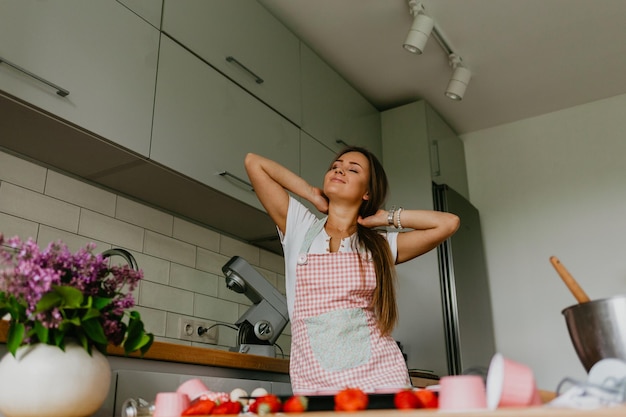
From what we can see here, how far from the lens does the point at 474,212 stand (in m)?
3.68

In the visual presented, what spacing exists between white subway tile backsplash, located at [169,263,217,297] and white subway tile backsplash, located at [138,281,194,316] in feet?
0.09

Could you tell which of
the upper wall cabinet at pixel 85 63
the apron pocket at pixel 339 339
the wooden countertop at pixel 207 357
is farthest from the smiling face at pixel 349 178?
the upper wall cabinet at pixel 85 63

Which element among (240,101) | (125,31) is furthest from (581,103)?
(125,31)

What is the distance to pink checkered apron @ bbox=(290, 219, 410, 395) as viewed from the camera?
4.68 feet

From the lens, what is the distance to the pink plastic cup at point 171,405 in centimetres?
70

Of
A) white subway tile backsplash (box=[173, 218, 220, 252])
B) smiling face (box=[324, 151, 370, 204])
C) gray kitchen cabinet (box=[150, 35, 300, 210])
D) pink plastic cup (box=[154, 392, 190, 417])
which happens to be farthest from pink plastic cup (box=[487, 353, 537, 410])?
white subway tile backsplash (box=[173, 218, 220, 252])

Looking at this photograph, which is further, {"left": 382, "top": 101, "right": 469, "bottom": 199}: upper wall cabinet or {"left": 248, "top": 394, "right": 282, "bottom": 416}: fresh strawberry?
{"left": 382, "top": 101, "right": 469, "bottom": 199}: upper wall cabinet

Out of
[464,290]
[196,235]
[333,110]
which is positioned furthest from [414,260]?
[196,235]

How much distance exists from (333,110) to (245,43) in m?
0.74

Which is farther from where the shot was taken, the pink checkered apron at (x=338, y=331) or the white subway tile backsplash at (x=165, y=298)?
the white subway tile backsplash at (x=165, y=298)

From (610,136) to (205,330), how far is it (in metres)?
2.60

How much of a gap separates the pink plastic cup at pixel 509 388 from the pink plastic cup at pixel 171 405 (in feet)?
1.14

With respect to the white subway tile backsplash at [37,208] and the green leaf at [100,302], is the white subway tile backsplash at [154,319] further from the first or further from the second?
the green leaf at [100,302]

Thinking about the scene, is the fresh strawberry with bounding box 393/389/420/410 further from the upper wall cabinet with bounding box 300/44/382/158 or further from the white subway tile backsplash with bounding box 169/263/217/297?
the upper wall cabinet with bounding box 300/44/382/158
